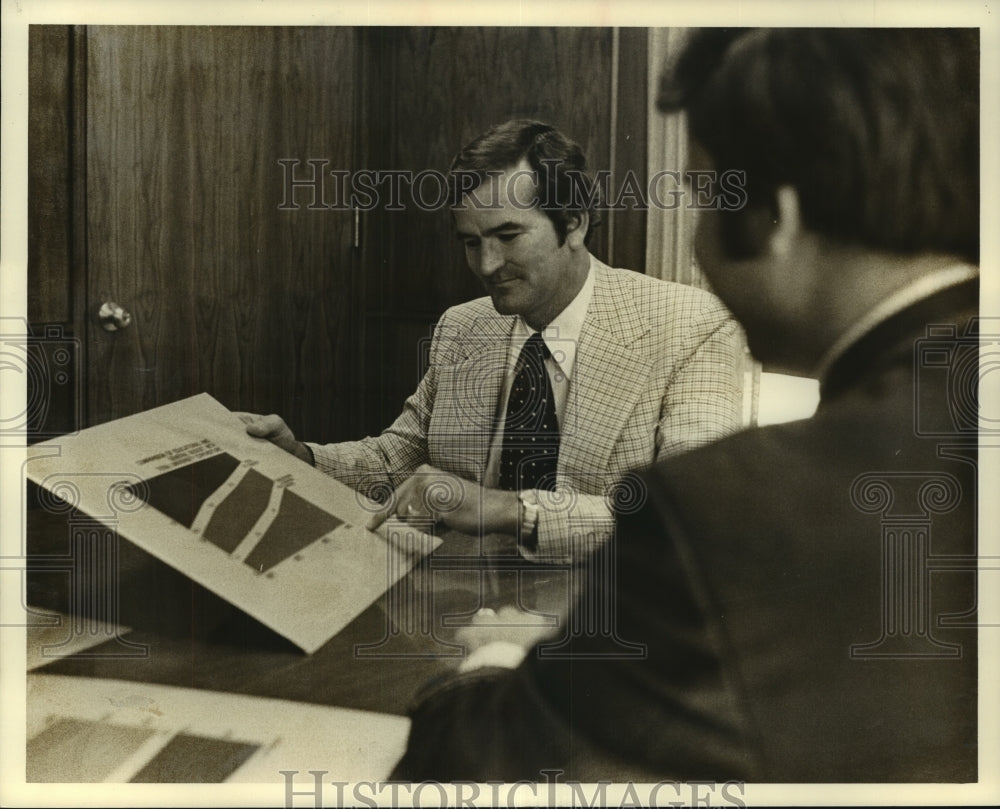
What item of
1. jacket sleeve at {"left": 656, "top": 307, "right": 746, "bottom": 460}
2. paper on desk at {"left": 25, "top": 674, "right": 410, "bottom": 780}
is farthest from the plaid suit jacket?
paper on desk at {"left": 25, "top": 674, "right": 410, "bottom": 780}

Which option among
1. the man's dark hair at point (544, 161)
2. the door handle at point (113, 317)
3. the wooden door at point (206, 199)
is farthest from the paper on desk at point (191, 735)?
the man's dark hair at point (544, 161)

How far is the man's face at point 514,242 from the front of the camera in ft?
8.42

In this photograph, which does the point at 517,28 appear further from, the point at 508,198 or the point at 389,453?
the point at 389,453

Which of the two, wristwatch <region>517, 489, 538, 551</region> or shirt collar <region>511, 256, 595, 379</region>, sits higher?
shirt collar <region>511, 256, 595, 379</region>

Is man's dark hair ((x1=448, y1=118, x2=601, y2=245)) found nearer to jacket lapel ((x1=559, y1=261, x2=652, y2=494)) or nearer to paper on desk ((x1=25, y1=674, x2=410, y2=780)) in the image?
jacket lapel ((x1=559, y1=261, x2=652, y2=494))

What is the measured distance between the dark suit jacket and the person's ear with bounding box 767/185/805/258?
288 mm

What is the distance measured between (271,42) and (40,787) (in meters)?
1.82

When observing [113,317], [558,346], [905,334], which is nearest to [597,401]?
[558,346]

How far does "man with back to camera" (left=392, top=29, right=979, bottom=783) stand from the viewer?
258cm

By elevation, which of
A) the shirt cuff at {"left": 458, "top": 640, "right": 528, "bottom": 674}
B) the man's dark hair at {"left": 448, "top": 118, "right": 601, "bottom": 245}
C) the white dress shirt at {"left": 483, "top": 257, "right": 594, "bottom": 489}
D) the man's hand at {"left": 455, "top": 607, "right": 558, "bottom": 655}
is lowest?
the shirt cuff at {"left": 458, "top": 640, "right": 528, "bottom": 674}

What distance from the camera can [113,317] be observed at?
259cm

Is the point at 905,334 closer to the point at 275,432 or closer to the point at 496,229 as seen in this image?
the point at 496,229

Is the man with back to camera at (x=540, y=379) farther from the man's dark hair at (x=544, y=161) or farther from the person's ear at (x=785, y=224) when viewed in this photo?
the person's ear at (x=785, y=224)

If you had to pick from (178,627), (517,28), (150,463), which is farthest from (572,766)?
(517,28)
